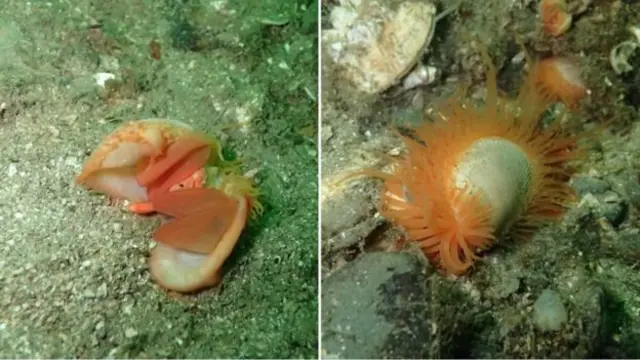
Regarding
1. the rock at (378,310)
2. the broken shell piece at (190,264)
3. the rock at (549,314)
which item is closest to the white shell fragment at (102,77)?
the broken shell piece at (190,264)

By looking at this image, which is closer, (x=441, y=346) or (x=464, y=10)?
(x=441, y=346)

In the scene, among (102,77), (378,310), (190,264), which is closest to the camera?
(378,310)

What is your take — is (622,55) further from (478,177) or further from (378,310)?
(378,310)

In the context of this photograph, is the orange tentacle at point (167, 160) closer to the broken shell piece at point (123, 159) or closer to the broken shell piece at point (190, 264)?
the broken shell piece at point (123, 159)

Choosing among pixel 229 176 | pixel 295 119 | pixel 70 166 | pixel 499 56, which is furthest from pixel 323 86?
pixel 70 166

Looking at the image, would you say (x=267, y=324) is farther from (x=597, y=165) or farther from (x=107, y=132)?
(x=597, y=165)

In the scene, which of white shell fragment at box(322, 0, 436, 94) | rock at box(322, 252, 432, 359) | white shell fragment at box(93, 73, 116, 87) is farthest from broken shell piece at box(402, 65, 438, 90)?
white shell fragment at box(93, 73, 116, 87)

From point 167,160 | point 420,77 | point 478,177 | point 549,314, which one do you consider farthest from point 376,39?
point 549,314
